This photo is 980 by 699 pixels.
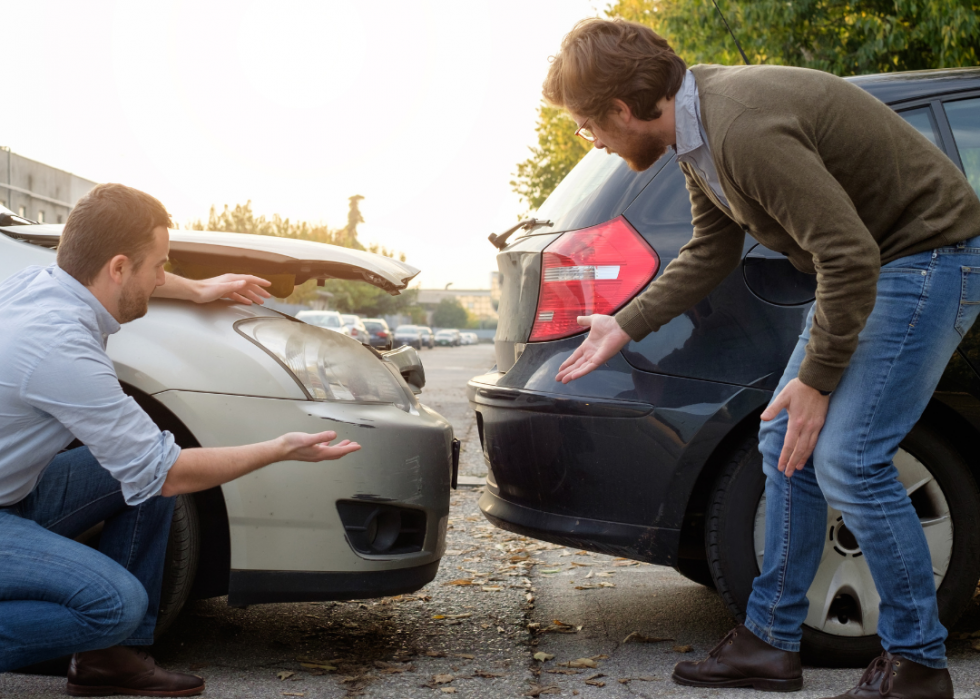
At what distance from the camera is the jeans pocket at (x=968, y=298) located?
217cm

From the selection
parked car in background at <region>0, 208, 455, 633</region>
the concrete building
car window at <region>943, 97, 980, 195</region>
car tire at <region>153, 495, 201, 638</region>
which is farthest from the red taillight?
the concrete building

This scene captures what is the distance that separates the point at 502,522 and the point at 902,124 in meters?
1.55

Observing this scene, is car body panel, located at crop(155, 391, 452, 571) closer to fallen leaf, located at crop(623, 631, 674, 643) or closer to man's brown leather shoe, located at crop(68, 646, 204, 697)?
man's brown leather shoe, located at crop(68, 646, 204, 697)

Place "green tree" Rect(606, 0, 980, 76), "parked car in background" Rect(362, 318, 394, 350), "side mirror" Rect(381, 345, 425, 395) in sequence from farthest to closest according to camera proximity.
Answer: "parked car in background" Rect(362, 318, 394, 350) < "green tree" Rect(606, 0, 980, 76) < "side mirror" Rect(381, 345, 425, 395)

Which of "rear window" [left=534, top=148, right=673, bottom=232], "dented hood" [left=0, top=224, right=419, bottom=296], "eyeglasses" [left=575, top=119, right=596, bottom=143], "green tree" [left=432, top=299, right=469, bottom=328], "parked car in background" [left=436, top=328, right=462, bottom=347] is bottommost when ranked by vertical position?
"green tree" [left=432, top=299, right=469, bottom=328]

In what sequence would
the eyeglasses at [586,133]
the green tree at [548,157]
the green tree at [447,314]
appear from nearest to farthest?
the eyeglasses at [586,133] → the green tree at [548,157] → the green tree at [447,314]

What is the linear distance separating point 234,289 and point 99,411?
0.71 meters

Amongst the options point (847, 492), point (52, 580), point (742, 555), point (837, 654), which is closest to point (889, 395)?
point (847, 492)

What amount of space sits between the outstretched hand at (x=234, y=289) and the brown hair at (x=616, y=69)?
3.52ft

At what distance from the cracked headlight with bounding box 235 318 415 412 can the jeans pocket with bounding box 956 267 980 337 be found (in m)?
1.47

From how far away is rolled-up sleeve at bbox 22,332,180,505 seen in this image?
2.03m

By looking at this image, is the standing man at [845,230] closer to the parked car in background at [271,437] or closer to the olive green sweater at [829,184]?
the olive green sweater at [829,184]

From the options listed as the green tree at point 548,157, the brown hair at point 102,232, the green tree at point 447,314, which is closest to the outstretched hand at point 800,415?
the brown hair at point 102,232

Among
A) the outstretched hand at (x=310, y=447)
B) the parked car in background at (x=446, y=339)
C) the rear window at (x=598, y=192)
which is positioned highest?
the rear window at (x=598, y=192)
